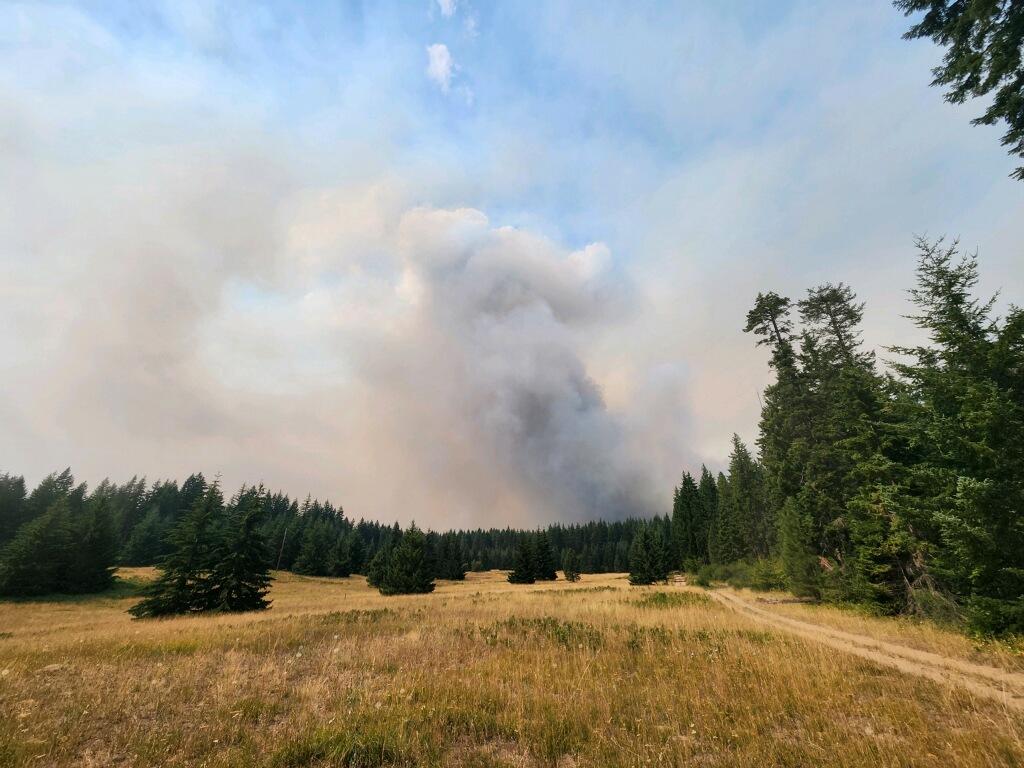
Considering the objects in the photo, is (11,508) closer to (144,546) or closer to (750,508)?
(144,546)

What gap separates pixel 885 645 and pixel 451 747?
13.8 metres

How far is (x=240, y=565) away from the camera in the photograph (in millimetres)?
28953

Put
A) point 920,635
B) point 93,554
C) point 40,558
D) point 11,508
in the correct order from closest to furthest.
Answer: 1. point 920,635
2. point 40,558
3. point 93,554
4. point 11,508

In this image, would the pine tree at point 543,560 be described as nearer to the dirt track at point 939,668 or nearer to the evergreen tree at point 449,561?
the evergreen tree at point 449,561

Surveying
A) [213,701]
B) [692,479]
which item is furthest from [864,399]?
[692,479]

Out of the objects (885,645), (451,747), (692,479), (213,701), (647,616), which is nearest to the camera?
(451,747)

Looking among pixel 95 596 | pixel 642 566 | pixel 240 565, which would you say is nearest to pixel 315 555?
pixel 95 596

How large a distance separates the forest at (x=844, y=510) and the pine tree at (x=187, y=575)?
0.27 feet

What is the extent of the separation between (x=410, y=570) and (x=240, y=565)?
16289mm

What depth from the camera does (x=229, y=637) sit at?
12656 millimetres

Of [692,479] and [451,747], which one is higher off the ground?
[692,479]

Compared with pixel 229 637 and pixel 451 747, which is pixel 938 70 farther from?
pixel 229 637

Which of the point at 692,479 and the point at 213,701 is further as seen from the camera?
the point at 692,479

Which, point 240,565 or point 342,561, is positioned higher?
point 240,565
